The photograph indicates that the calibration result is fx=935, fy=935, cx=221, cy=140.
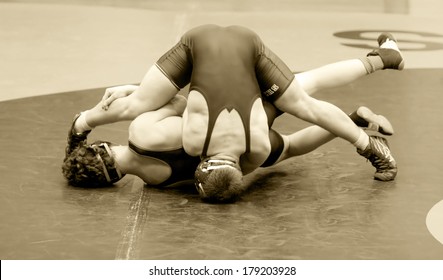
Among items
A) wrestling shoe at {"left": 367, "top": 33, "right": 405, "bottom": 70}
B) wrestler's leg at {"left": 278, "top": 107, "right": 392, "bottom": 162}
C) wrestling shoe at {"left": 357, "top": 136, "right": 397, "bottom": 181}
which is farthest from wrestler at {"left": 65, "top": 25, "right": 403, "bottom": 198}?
wrestling shoe at {"left": 367, "top": 33, "right": 405, "bottom": 70}

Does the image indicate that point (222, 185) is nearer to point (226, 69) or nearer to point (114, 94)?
point (226, 69)

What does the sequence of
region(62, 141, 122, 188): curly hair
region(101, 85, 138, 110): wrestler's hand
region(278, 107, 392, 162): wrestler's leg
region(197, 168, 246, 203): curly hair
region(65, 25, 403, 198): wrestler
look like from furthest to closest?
1. region(278, 107, 392, 162): wrestler's leg
2. region(101, 85, 138, 110): wrestler's hand
3. region(62, 141, 122, 188): curly hair
4. region(65, 25, 403, 198): wrestler
5. region(197, 168, 246, 203): curly hair

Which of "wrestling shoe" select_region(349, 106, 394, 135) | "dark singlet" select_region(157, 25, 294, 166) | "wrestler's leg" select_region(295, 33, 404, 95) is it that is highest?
"dark singlet" select_region(157, 25, 294, 166)

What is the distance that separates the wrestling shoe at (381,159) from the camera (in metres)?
4.28

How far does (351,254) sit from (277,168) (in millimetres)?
1218

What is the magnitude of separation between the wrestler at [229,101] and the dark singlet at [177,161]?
0.20 feet

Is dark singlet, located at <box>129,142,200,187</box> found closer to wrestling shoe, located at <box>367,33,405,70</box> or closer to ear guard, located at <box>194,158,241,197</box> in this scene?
ear guard, located at <box>194,158,241,197</box>

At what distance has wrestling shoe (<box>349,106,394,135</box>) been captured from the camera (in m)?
4.32

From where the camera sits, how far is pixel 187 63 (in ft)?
13.7

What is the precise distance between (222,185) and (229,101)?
14.4 inches

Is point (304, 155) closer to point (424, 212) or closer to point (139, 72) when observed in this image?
point (424, 212)

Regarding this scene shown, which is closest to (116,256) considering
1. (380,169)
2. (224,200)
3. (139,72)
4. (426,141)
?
(224,200)

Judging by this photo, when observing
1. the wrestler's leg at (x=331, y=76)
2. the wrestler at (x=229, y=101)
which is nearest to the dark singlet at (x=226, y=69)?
the wrestler at (x=229, y=101)

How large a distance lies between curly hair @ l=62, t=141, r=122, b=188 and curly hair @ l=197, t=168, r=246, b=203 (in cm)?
47
